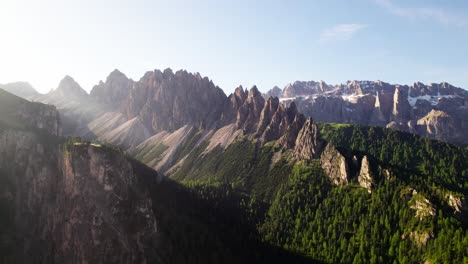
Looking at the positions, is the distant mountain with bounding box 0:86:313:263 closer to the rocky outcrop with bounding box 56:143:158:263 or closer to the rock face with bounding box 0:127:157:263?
the rocky outcrop with bounding box 56:143:158:263

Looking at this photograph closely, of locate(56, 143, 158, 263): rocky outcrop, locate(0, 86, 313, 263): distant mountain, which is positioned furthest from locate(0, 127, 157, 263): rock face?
locate(0, 86, 313, 263): distant mountain

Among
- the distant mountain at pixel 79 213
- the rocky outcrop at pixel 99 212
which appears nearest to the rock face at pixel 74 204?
the rocky outcrop at pixel 99 212

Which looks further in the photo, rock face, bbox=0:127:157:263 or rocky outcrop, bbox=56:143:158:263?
rock face, bbox=0:127:157:263

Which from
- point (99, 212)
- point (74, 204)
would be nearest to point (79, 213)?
point (74, 204)

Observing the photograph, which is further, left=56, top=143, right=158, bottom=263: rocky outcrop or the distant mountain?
the distant mountain

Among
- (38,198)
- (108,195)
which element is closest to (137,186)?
(108,195)

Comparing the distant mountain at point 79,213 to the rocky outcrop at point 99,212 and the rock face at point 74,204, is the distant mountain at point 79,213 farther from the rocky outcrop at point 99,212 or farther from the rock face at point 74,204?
the rock face at point 74,204

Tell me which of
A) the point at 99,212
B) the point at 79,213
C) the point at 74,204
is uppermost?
the point at 74,204

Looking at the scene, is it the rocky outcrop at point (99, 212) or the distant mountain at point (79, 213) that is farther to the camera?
the distant mountain at point (79, 213)

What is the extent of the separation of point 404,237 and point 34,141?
191 metres

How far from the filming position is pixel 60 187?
18312 cm

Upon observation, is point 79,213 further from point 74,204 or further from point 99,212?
point 99,212

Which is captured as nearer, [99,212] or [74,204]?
[99,212]

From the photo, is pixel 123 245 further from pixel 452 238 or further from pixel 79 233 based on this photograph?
pixel 452 238
